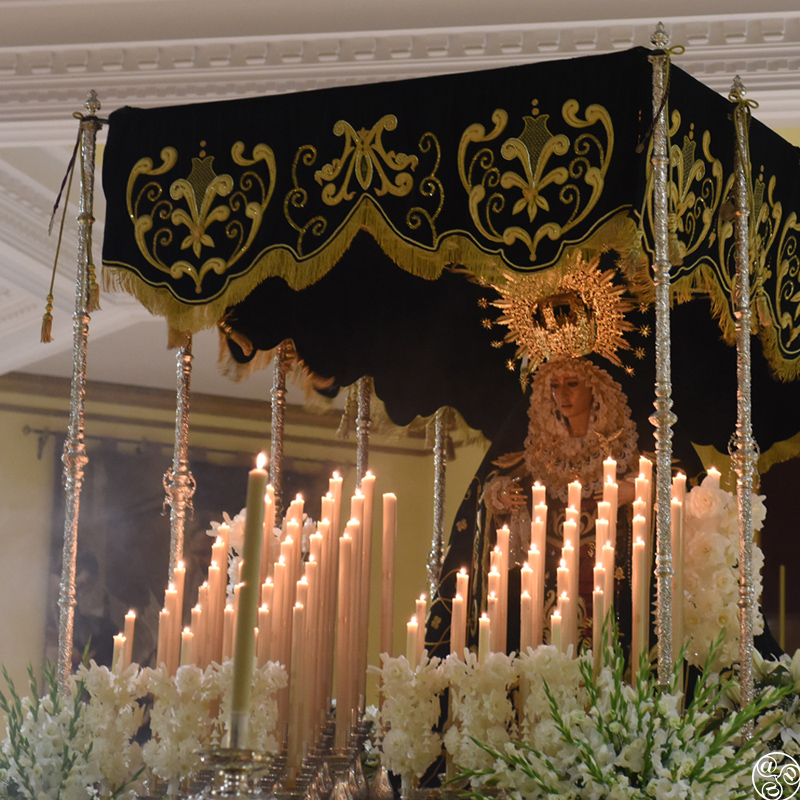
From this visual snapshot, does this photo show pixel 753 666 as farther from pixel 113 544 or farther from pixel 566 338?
pixel 113 544

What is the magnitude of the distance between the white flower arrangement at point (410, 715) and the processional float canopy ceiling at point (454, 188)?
2.90 feet

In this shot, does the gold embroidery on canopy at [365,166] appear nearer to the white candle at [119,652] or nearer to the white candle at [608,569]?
the white candle at [608,569]

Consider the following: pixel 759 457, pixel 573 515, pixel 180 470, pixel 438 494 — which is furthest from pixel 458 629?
pixel 438 494

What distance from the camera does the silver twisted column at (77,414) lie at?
9.92 ft

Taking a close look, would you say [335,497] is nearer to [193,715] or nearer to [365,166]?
[193,715]

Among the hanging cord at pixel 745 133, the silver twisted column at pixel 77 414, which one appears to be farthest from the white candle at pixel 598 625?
the silver twisted column at pixel 77 414

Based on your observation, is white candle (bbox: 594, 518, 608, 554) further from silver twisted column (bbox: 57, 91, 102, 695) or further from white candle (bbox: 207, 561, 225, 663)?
silver twisted column (bbox: 57, 91, 102, 695)

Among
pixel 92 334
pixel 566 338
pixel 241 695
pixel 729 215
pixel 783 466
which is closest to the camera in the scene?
pixel 241 695

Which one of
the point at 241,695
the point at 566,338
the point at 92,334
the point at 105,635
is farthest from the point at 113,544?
the point at 241,695

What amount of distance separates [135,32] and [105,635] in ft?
13.5

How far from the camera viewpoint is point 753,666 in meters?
2.77

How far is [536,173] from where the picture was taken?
8.87 ft

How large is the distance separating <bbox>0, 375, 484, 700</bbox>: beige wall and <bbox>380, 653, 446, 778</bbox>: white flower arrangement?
451 centimetres

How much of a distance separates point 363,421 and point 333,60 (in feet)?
4.36
